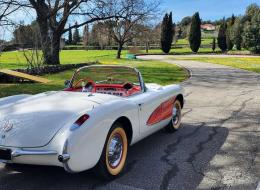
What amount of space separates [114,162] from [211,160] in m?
1.50

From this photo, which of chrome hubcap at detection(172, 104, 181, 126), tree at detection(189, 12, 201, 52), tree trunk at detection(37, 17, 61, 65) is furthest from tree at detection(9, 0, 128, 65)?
tree at detection(189, 12, 201, 52)

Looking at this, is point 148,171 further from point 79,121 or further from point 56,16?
point 56,16

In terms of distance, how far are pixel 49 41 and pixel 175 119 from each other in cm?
2118

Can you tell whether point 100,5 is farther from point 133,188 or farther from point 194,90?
point 133,188

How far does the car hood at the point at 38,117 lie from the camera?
4.24 metres

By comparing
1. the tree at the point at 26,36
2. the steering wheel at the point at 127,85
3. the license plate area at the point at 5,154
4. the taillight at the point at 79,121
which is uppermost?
the tree at the point at 26,36

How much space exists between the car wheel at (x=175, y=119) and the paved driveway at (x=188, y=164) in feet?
0.39

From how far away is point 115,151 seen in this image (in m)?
4.91

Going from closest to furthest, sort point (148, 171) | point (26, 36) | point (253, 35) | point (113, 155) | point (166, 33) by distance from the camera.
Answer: point (113, 155) < point (148, 171) < point (26, 36) < point (253, 35) < point (166, 33)

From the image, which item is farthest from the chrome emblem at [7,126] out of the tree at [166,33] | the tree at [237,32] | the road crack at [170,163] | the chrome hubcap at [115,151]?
the tree at [237,32]

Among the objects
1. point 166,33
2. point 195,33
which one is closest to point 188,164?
point 166,33

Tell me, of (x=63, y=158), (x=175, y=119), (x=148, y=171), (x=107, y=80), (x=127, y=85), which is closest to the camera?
(x=63, y=158)

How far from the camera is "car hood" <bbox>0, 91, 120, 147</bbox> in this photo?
4.24 meters

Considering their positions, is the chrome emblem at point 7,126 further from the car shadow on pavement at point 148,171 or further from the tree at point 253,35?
the tree at point 253,35
